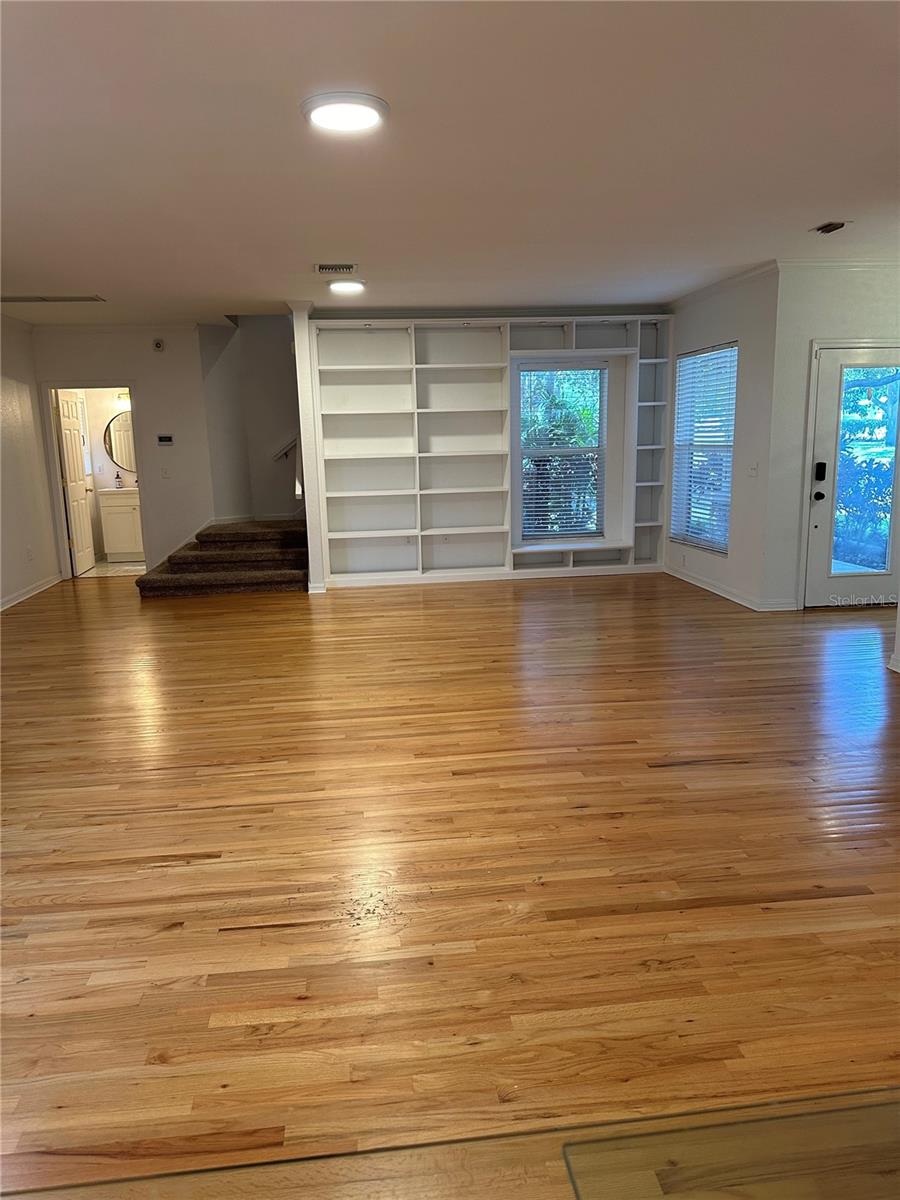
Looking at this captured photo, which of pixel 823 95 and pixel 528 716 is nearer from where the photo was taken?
pixel 823 95

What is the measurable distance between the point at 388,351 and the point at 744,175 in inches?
167

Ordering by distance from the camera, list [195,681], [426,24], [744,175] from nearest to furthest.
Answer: [426,24] < [744,175] < [195,681]

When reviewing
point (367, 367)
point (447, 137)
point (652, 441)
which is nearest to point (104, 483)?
point (367, 367)

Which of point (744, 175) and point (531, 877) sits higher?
point (744, 175)

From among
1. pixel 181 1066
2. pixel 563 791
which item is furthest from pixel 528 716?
pixel 181 1066

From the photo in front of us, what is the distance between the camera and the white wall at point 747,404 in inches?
215

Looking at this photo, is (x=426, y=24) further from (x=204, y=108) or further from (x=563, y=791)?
(x=563, y=791)

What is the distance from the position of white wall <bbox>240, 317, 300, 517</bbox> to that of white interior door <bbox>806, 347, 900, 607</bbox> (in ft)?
17.7

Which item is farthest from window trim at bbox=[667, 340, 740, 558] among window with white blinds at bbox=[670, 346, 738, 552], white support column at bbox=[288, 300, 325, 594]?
white support column at bbox=[288, 300, 325, 594]

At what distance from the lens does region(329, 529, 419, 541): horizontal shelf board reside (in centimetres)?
706

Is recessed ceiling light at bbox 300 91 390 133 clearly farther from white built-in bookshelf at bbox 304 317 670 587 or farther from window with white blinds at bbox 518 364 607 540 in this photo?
window with white blinds at bbox 518 364 607 540

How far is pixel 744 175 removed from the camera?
3.27 meters

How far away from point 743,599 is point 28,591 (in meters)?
6.42

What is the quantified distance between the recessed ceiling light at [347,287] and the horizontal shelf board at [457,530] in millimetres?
2228
